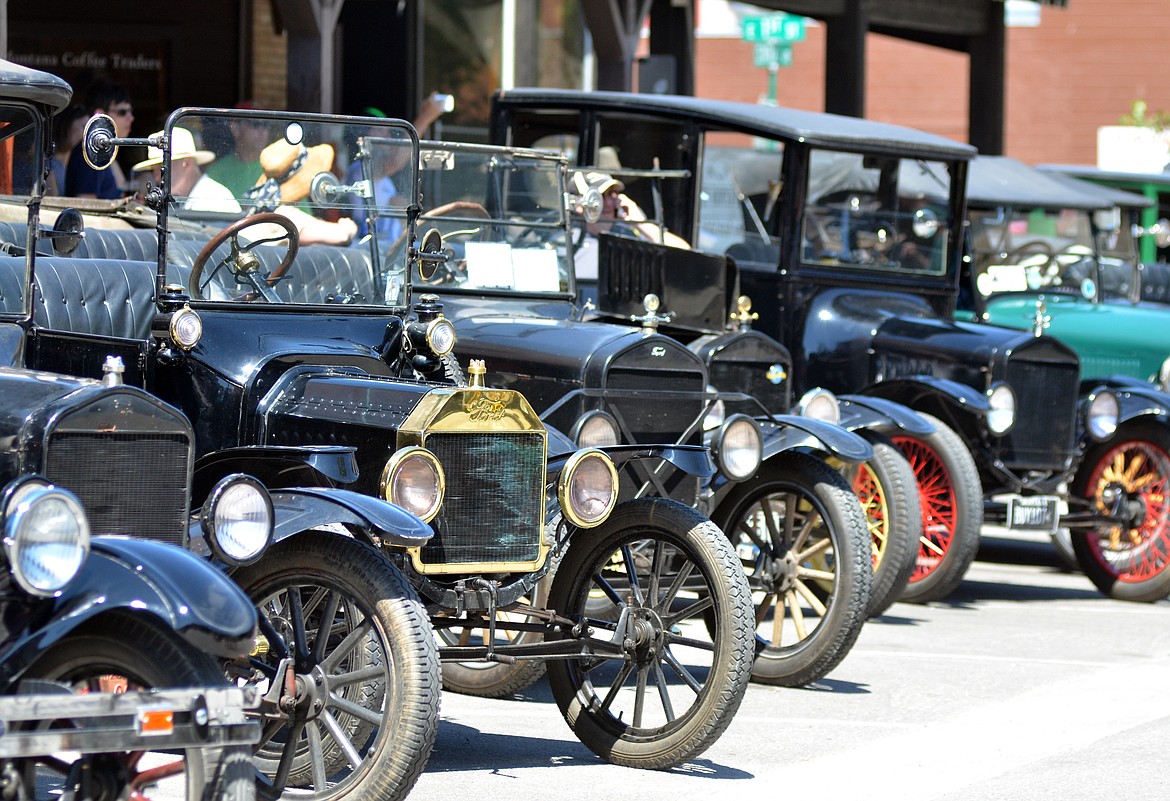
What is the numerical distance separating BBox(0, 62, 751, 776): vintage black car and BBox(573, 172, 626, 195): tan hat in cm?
238

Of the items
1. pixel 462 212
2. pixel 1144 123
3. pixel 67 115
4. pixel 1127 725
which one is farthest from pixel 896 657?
pixel 1144 123

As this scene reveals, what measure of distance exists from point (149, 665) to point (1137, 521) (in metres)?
6.80

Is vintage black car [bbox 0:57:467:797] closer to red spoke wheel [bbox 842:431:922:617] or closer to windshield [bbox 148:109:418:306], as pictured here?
windshield [bbox 148:109:418:306]

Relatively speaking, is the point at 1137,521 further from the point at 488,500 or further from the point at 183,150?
the point at 183,150

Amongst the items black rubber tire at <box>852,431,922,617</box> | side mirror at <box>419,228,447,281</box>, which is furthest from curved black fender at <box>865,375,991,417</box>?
side mirror at <box>419,228,447,281</box>

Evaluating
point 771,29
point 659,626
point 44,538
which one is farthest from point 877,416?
point 771,29

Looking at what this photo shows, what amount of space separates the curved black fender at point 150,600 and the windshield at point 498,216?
3.89 meters

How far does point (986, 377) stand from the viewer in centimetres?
884

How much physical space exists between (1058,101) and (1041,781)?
3017 centimetres

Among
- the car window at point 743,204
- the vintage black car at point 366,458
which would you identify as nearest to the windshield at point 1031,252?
the car window at point 743,204

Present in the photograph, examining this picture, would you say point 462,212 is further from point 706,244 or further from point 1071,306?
point 1071,306

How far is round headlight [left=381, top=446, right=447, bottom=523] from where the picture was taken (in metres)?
4.74

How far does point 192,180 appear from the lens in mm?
5641

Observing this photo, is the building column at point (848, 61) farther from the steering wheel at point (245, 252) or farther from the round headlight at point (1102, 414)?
the steering wheel at point (245, 252)
